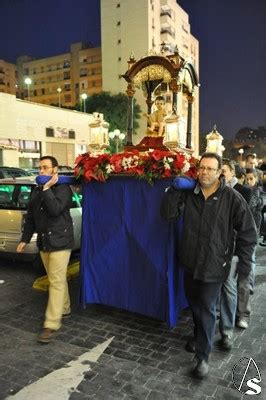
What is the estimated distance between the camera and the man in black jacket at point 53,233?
4.20 m

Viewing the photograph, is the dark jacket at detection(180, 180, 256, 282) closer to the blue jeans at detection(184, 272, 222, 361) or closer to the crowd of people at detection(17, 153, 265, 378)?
the crowd of people at detection(17, 153, 265, 378)

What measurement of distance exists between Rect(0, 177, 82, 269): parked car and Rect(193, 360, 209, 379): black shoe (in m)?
3.87

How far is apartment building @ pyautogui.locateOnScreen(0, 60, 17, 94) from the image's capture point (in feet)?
299

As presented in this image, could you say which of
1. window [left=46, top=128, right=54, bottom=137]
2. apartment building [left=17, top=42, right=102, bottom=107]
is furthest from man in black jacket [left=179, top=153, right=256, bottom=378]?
apartment building [left=17, top=42, right=102, bottom=107]

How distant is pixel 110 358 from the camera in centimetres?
375

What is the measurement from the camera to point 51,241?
4207mm

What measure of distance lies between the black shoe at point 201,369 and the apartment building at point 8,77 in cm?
9786

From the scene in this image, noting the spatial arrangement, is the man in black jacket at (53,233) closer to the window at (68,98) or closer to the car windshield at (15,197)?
the car windshield at (15,197)

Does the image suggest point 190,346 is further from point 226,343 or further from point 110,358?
point 110,358

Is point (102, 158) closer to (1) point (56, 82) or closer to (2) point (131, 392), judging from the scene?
→ (2) point (131, 392)

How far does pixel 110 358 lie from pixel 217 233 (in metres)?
1.73

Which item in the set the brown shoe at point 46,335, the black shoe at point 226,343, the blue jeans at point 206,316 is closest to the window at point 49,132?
the brown shoe at point 46,335

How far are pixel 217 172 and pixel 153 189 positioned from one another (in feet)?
3.41

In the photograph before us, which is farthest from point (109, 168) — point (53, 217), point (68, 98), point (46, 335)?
point (68, 98)
